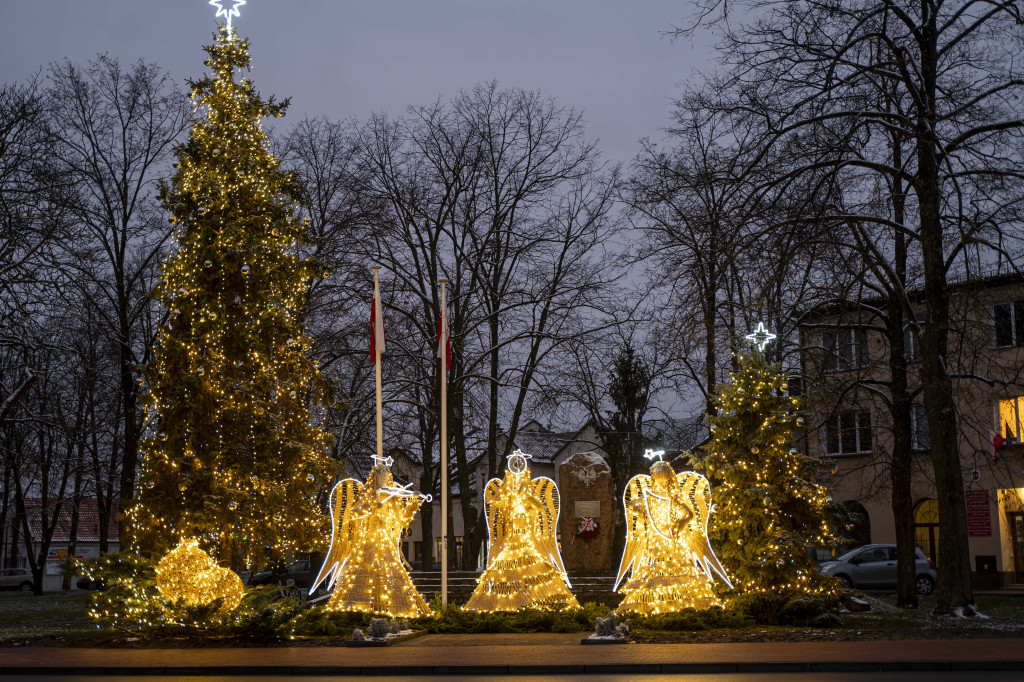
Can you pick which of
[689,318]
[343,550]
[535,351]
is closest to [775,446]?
[689,318]

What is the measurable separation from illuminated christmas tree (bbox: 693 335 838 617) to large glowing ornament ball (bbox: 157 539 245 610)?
9256 millimetres

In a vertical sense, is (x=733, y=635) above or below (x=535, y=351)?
below

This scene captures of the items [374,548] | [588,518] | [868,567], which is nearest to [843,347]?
[868,567]

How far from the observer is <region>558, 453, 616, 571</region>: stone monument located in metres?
39.2

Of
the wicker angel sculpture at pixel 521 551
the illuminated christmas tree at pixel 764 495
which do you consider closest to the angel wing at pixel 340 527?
the wicker angel sculpture at pixel 521 551

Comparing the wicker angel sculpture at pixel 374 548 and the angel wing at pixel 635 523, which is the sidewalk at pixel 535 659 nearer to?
the wicker angel sculpture at pixel 374 548

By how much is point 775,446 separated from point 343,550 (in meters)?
8.44

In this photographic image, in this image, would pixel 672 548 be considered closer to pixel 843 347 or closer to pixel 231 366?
pixel 231 366

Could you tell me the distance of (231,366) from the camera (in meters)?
21.0

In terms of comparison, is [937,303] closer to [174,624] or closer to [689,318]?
[689,318]

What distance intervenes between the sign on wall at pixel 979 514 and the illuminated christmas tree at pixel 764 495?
21705mm

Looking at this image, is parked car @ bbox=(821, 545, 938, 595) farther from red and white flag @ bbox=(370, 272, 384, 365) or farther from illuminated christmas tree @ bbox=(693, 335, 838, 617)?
red and white flag @ bbox=(370, 272, 384, 365)

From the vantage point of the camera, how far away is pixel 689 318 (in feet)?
56.9

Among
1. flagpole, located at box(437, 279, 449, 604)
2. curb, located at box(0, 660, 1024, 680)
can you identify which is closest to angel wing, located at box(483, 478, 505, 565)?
flagpole, located at box(437, 279, 449, 604)
